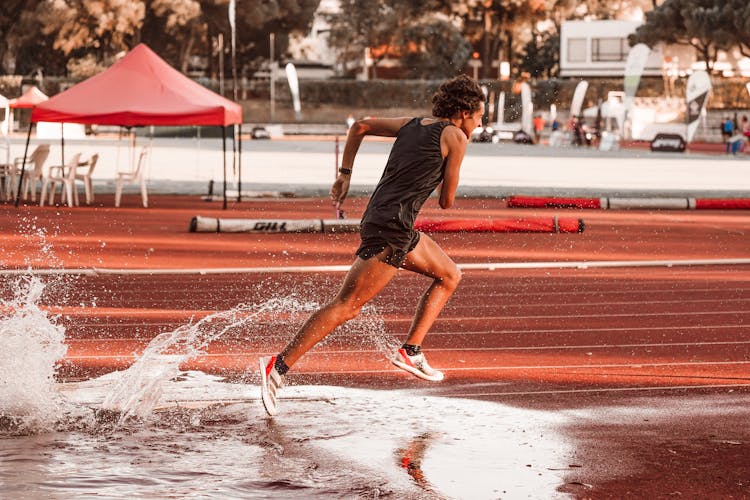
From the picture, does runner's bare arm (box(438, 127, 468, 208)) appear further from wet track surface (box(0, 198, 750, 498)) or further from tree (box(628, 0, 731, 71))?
tree (box(628, 0, 731, 71))

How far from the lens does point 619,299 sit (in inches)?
500

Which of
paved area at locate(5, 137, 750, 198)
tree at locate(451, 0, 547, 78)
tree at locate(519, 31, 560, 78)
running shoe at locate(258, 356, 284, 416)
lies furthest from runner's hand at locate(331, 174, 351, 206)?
tree at locate(519, 31, 560, 78)

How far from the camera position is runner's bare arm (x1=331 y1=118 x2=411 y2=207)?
24.6 ft

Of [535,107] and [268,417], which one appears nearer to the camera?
[268,417]

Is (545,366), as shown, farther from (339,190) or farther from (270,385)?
(270,385)

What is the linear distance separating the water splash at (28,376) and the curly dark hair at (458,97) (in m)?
2.42

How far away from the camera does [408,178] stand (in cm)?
738

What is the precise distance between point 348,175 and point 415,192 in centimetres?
45

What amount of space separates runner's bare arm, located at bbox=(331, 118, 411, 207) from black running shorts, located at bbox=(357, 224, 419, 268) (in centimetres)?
26

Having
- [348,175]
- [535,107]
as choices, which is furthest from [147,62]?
[535,107]

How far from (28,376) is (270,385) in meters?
1.27

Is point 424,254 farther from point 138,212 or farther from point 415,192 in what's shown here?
point 138,212

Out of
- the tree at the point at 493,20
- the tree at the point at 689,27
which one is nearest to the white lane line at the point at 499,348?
the tree at the point at 689,27

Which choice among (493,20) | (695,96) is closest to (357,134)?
(695,96)
